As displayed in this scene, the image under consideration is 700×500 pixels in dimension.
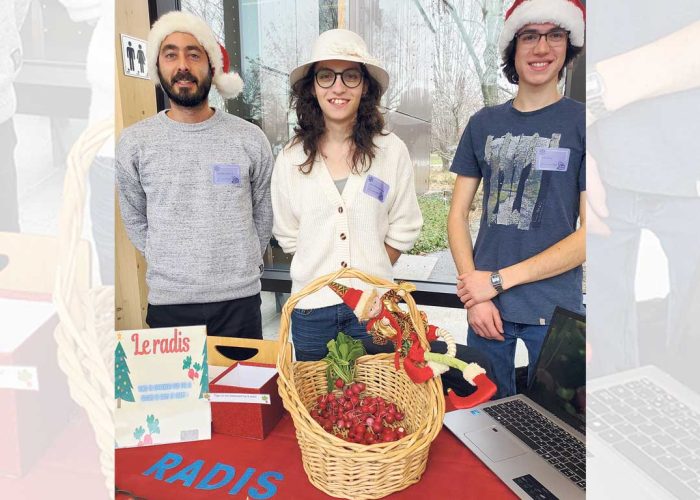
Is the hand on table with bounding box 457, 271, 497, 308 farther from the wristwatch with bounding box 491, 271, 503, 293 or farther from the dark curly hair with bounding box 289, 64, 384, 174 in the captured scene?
the dark curly hair with bounding box 289, 64, 384, 174

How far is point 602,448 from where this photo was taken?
323mm

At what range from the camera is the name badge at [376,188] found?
1620 mm

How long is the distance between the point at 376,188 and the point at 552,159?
1.77ft

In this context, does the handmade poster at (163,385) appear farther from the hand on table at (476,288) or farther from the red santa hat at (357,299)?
the hand on table at (476,288)

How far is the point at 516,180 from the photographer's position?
1.56 m

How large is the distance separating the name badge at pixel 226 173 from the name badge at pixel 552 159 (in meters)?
1.01

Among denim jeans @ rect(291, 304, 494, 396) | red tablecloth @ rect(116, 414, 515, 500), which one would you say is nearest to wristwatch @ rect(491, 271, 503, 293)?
denim jeans @ rect(291, 304, 494, 396)

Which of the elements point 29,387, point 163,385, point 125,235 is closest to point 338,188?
point 163,385

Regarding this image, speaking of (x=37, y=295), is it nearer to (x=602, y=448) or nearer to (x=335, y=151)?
(x=602, y=448)

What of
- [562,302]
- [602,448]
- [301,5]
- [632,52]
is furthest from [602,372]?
[301,5]

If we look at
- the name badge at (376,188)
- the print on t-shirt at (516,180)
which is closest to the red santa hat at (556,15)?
the print on t-shirt at (516,180)

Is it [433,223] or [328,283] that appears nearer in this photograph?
[328,283]

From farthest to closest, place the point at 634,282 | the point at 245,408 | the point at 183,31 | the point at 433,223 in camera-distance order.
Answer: the point at 433,223, the point at 183,31, the point at 245,408, the point at 634,282

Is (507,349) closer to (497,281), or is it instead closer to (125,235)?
(497,281)
